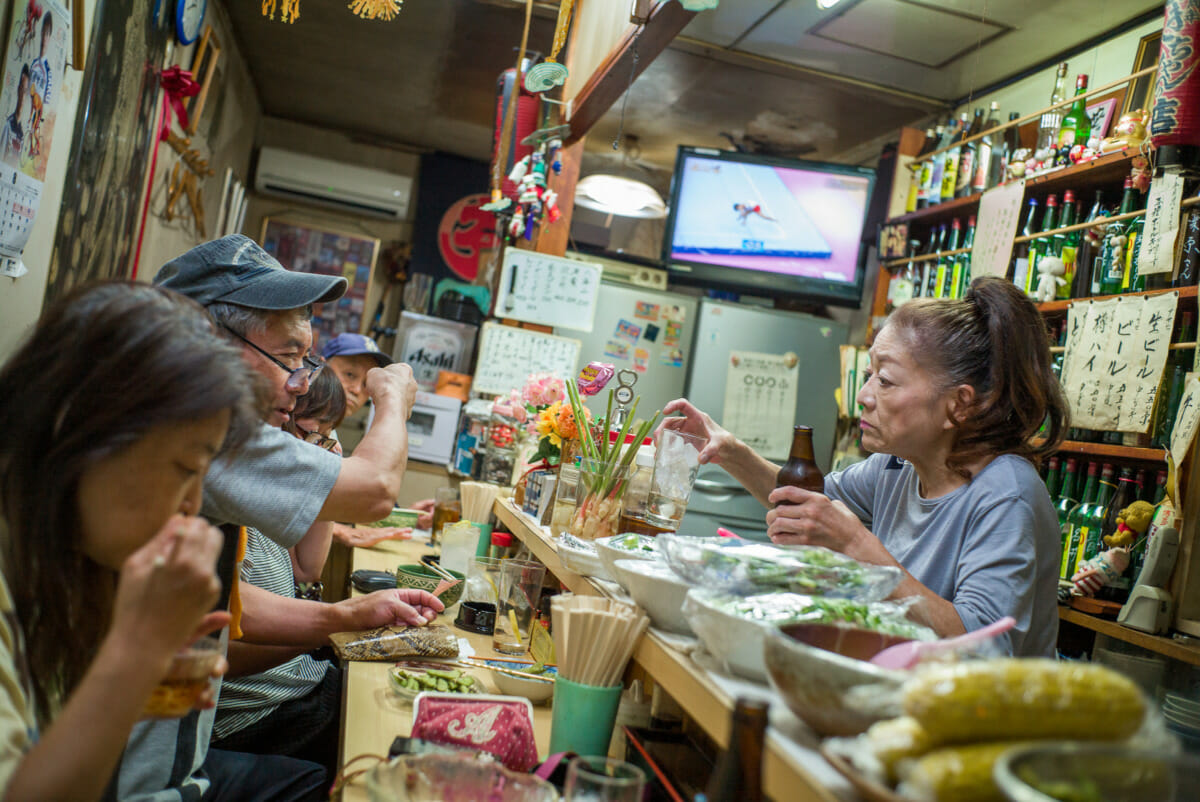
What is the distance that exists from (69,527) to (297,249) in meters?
7.22

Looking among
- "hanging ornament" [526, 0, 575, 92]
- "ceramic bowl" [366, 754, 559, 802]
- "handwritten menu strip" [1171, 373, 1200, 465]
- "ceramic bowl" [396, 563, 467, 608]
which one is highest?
"hanging ornament" [526, 0, 575, 92]

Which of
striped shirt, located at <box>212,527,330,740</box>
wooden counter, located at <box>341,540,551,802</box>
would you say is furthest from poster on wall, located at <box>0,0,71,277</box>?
wooden counter, located at <box>341,540,551,802</box>

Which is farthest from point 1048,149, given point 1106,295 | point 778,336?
point 778,336

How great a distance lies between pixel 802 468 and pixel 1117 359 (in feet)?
6.13

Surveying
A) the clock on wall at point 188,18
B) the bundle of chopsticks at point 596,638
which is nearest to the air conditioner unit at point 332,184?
the clock on wall at point 188,18

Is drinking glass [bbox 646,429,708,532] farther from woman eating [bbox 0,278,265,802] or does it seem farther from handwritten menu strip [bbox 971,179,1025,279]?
handwritten menu strip [bbox 971,179,1025,279]

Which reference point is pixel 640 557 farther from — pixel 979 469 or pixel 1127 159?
pixel 1127 159

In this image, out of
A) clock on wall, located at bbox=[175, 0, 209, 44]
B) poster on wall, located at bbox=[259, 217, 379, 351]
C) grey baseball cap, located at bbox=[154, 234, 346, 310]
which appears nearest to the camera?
grey baseball cap, located at bbox=[154, 234, 346, 310]

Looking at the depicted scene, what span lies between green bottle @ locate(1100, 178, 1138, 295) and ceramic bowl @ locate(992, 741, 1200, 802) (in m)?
2.98

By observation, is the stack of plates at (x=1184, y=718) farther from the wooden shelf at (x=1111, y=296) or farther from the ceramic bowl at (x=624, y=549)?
the ceramic bowl at (x=624, y=549)

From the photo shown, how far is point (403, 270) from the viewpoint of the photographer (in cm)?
786

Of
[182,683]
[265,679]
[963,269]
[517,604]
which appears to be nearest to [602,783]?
[182,683]

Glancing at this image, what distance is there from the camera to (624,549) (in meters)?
1.44

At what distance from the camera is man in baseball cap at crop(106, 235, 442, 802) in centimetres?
134
